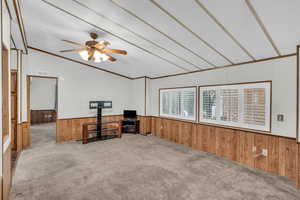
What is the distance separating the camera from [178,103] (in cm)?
523

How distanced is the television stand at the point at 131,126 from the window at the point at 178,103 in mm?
1169

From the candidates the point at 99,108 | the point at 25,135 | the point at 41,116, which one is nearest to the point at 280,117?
the point at 99,108

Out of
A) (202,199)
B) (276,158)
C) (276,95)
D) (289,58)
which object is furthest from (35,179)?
(289,58)

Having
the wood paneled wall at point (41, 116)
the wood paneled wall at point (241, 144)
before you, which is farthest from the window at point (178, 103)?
the wood paneled wall at point (41, 116)

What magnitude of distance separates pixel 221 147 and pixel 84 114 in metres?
4.59

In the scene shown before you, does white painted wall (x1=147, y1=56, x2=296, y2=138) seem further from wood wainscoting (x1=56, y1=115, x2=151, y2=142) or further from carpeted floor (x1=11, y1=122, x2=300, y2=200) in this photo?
wood wainscoting (x1=56, y1=115, x2=151, y2=142)

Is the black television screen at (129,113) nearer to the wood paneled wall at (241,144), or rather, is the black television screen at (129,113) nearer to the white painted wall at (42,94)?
the wood paneled wall at (241,144)

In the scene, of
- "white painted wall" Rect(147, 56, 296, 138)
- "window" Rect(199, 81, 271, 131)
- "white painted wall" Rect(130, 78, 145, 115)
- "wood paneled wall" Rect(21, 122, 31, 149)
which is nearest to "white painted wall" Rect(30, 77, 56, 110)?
"wood paneled wall" Rect(21, 122, 31, 149)

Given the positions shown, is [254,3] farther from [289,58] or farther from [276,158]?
[276,158]

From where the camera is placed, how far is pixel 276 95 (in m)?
3.04

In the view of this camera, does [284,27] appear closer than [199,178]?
Yes

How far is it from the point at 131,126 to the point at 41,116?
5.52 m

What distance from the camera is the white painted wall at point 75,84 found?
463 cm

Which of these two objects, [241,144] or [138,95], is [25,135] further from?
[241,144]
